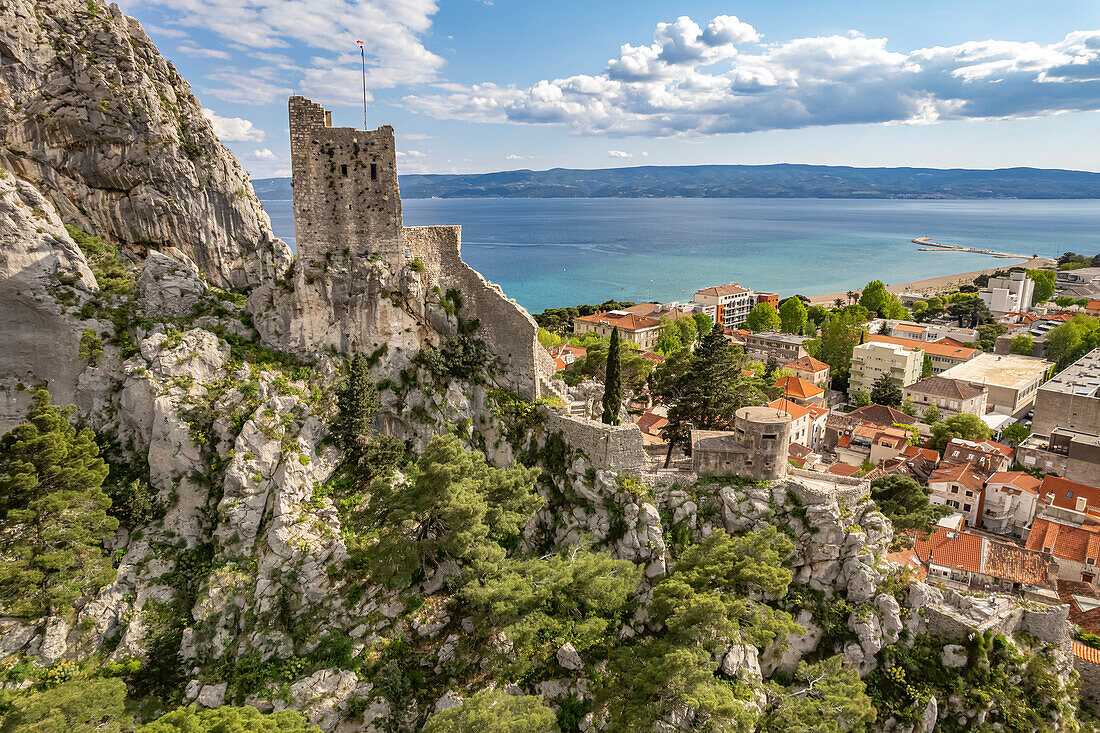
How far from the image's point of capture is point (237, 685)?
20.9 m

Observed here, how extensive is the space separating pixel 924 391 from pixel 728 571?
44.3m

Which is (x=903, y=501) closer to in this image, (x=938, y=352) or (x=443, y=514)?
(x=443, y=514)

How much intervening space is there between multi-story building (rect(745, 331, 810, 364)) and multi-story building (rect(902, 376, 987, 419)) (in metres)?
12.4

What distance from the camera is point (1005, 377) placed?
194ft

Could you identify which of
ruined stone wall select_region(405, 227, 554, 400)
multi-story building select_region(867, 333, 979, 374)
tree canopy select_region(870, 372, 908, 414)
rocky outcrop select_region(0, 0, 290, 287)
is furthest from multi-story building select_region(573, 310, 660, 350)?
rocky outcrop select_region(0, 0, 290, 287)

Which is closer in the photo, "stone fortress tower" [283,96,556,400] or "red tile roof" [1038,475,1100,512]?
"stone fortress tower" [283,96,556,400]

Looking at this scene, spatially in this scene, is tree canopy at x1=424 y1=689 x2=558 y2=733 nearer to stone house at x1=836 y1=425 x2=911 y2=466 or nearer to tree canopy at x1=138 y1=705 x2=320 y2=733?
tree canopy at x1=138 y1=705 x2=320 y2=733

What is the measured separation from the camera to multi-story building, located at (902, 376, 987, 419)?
5266cm

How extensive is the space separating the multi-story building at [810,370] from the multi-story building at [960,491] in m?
22.1

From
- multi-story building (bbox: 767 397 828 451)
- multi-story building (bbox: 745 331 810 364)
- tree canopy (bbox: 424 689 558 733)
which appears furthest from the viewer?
multi-story building (bbox: 745 331 810 364)

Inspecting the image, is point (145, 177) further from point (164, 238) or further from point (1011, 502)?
point (1011, 502)

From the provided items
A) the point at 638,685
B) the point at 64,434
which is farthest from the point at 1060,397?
the point at 64,434

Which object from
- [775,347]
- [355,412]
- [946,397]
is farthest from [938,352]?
[355,412]

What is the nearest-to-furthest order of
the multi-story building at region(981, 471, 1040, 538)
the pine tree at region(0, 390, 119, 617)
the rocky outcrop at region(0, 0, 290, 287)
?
the pine tree at region(0, 390, 119, 617) < the rocky outcrop at region(0, 0, 290, 287) < the multi-story building at region(981, 471, 1040, 538)
